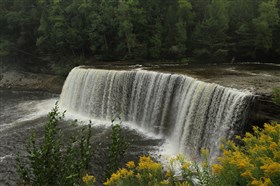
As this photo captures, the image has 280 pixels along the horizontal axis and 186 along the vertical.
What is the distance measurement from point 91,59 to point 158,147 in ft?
55.4

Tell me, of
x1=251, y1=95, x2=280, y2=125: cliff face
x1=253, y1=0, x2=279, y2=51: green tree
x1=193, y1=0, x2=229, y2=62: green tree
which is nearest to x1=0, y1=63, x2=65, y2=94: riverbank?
x1=193, y1=0, x2=229, y2=62: green tree

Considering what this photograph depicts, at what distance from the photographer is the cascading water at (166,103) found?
472 inches

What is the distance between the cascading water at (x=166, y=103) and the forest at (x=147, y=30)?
7.64 metres

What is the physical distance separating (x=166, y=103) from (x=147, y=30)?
1433 cm

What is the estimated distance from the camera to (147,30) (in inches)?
1127

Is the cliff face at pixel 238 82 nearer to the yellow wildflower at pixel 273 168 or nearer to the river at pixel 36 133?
the river at pixel 36 133

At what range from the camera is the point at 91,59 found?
28734mm

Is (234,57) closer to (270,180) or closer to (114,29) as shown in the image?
(114,29)

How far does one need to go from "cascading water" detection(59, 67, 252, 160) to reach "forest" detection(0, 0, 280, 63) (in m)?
7.64

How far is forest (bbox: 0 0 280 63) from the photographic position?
84.8ft

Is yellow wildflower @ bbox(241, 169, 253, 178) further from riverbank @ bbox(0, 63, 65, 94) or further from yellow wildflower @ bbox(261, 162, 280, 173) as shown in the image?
riverbank @ bbox(0, 63, 65, 94)

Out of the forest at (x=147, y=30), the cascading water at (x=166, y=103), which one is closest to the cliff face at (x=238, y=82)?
the cascading water at (x=166, y=103)

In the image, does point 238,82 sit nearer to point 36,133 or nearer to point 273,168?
point 36,133

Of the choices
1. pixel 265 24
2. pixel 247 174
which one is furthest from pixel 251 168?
pixel 265 24
